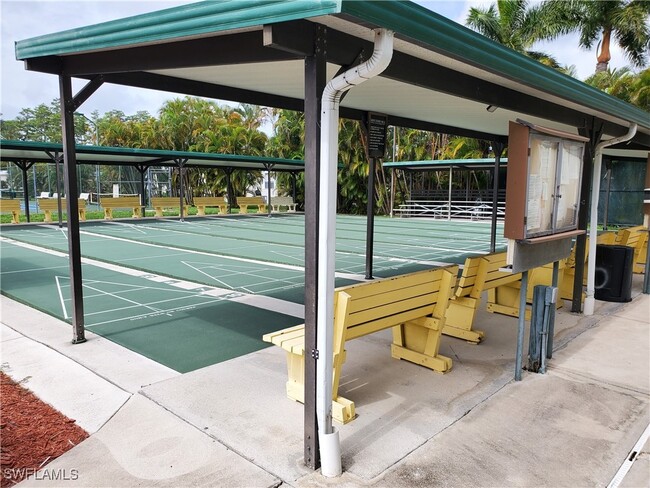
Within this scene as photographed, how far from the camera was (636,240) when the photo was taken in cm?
916

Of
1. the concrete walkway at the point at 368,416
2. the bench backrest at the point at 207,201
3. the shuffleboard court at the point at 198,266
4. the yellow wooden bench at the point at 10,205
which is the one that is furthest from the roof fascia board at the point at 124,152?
the concrete walkway at the point at 368,416

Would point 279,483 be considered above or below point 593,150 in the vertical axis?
below

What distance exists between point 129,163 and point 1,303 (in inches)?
691

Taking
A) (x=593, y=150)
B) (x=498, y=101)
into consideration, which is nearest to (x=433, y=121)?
(x=593, y=150)

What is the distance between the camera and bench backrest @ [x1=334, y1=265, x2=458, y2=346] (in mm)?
3488

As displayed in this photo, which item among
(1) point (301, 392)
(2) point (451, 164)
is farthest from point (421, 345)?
(2) point (451, 164)

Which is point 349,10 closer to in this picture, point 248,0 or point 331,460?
point 248,0

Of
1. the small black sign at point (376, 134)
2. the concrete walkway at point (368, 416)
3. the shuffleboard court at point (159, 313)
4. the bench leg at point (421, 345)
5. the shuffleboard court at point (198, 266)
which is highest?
the small black sign at point (376, 134)

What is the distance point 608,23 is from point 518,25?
4950 mm

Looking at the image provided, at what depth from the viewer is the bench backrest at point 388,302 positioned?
11.4 ft

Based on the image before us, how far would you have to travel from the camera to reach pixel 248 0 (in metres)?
2.49

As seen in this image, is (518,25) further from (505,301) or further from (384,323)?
(384,323)

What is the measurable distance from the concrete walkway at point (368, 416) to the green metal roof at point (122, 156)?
14.1 meters

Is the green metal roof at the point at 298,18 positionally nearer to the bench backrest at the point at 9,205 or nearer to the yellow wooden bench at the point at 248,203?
the bench backrest at the point at 9,205
